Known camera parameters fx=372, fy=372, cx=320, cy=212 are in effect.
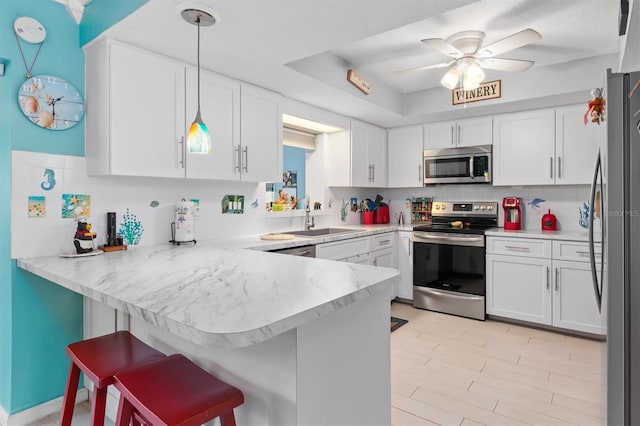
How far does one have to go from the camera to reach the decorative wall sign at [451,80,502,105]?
3.47 meters

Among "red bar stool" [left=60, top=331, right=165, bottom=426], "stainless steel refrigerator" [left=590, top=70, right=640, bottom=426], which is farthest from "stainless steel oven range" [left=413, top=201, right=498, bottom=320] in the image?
"red bar stool" [left=60, top=331, right=165, bottom=426]

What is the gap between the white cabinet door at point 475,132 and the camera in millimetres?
3953

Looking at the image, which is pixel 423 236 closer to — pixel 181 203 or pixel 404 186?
pixel 404 186

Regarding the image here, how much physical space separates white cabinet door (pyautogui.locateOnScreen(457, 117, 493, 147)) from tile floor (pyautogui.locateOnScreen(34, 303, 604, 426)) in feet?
6.23

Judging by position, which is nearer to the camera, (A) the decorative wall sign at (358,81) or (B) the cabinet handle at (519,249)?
(A) the decorative wall sign at (358,81)

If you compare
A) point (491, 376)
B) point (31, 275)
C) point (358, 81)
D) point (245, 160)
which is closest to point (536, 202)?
point (491, 376)

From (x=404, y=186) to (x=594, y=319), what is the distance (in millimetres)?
2284

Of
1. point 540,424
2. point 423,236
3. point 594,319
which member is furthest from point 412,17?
point 594,319

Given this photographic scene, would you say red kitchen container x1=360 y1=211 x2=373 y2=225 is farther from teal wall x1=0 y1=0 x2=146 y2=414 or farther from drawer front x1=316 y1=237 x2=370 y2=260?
teal wall x1=0 y1=0 x2=146 y2=414

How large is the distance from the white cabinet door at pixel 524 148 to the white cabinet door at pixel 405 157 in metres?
0.84

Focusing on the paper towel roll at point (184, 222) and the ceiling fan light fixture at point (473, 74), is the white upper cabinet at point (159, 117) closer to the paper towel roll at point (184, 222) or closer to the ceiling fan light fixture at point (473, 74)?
the paper towel roll at point (184, 222)

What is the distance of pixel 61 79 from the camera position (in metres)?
2.14

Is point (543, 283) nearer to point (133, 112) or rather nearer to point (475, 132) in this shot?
point (475, 132)

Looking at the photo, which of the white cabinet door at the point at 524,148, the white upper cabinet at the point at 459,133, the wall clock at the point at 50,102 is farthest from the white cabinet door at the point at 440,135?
the wall clock at the point at 50,102
